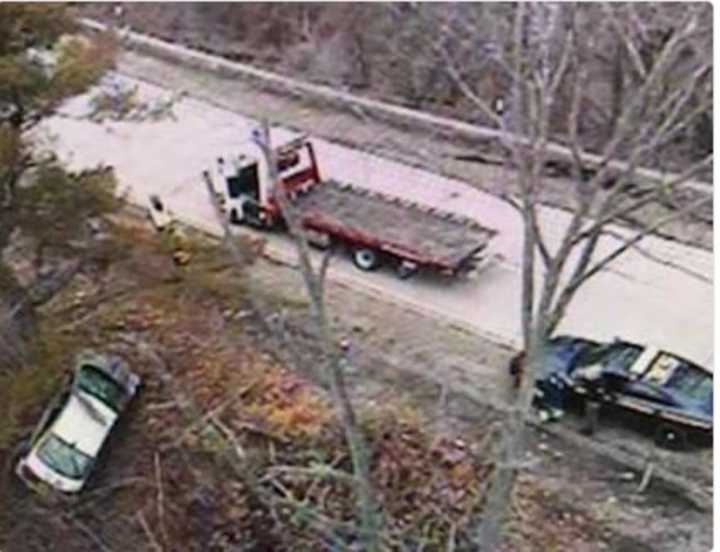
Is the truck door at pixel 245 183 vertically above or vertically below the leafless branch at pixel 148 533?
above

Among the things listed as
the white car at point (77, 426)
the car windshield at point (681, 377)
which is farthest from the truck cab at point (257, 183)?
the car windshield at point (681, 377)

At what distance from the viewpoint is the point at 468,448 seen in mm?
13344

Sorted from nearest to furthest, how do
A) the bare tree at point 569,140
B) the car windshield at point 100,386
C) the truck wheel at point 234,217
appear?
the bare tree at point 569,140 → the car windshield at point 100,386 → the truck wheel at point 234,217

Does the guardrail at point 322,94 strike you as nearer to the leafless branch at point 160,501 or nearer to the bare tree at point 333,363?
the leafless branch at point 160,501

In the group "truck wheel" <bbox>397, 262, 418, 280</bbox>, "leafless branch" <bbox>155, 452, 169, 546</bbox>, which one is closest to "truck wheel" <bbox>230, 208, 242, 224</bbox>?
"truck wheel" <bbox>397, 262, 418, 280</bbox>

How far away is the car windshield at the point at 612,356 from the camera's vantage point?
44.8 feet

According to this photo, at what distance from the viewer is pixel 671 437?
13.3 m

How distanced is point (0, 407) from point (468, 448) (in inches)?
152

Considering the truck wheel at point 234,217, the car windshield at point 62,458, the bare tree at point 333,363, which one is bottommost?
the car windshield at point 62,458

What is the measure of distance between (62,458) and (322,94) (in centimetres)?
725

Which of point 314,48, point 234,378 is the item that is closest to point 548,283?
point 234,378

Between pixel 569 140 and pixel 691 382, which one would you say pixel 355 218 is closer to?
pixel 691 382

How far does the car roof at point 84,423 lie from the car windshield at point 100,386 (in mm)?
66

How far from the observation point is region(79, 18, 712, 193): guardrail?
57.5ft
